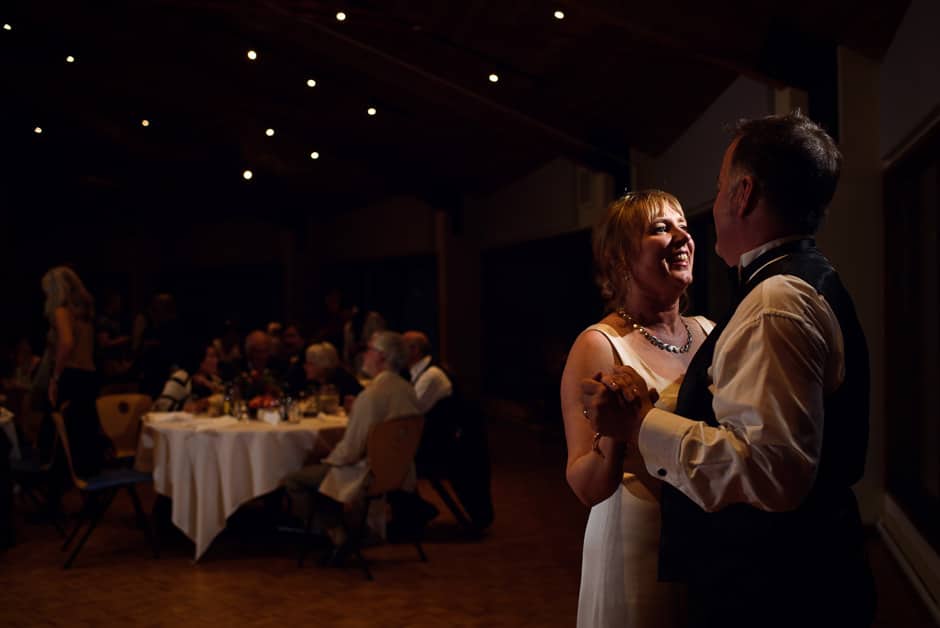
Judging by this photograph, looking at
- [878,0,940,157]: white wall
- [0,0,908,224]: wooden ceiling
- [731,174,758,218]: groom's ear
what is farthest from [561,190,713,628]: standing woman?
[0,0,908,224]: wooden ceiling

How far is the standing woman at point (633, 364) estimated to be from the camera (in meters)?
1.88

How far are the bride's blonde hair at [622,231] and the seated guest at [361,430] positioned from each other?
11.5ft

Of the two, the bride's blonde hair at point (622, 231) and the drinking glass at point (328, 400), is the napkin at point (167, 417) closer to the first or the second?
the drinking glass at point (328, 400)

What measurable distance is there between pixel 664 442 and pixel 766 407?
0.52 ft

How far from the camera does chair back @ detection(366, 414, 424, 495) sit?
17.5 ft

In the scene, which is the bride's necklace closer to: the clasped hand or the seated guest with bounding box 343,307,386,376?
the clasped hand

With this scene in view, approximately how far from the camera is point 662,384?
191 cm

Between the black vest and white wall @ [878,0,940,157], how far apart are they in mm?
3343

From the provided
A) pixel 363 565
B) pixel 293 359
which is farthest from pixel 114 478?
pixel 293 359

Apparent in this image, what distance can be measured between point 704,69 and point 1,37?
8.71 m

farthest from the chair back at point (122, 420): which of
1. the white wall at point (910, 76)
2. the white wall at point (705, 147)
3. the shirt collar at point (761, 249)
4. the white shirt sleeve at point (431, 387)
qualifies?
the shirt collar at point (761, 249)

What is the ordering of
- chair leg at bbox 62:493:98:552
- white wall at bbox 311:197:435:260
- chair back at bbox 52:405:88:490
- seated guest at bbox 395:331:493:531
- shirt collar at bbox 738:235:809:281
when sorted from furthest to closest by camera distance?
1. white wall at bbox 311:197:435:260
2. seated guest at bbox 395:331:493:531
3. chair leg at bbox 62:493:98:552
4. chair back at bbox 52:405:88:490
5. shirt collar at bbox 738:235:809:281

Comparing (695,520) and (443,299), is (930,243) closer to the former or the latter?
(695,520)

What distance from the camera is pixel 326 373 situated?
266 inches
